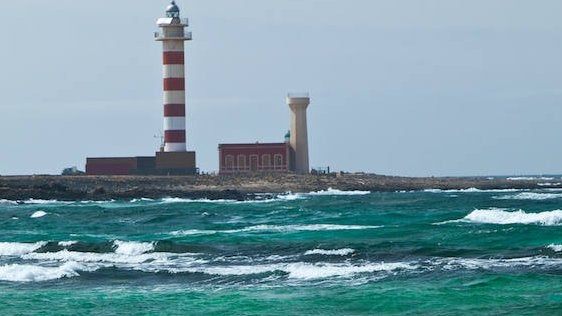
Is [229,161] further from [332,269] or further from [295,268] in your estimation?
[332,269]

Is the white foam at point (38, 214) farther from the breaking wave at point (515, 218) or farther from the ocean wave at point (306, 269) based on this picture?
the ocean wave at point (306, 269)

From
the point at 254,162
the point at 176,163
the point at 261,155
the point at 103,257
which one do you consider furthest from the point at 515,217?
the point at 254,162

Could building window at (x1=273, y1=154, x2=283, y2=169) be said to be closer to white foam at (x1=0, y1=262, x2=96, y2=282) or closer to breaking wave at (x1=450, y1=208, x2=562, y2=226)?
breaking wave at (x1=450, y1=208, x2=562, y2=226)

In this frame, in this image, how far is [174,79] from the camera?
68.3 metres

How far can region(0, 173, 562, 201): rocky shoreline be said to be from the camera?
66.6 m

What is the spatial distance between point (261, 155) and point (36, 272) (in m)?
52.6

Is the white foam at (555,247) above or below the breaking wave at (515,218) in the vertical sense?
below

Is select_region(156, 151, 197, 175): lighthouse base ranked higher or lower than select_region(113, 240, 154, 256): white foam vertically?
higher

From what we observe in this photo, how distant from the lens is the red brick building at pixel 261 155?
7600 centimetres

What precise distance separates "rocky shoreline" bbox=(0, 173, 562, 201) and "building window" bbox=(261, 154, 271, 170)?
80.7 inches

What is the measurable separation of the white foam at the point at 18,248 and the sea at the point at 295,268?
2cm

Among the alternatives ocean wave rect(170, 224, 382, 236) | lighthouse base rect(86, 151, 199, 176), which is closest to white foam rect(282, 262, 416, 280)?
ocean wave rect(170, 224, 382, 236)

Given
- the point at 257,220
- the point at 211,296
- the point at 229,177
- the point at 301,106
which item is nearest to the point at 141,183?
the point at 229,177

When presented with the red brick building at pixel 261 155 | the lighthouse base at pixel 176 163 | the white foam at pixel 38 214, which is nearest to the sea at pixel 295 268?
the white foam at pixel 38 214
